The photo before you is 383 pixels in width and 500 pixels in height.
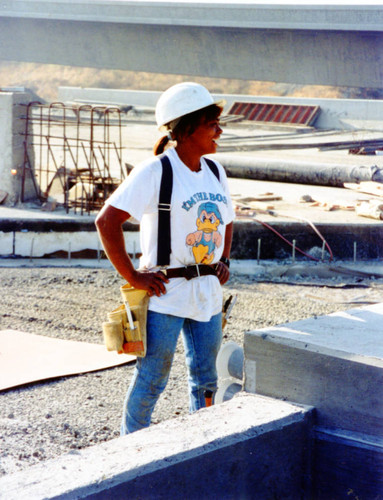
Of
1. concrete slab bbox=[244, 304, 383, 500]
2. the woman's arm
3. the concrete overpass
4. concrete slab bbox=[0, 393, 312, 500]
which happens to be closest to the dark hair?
the woman's arm

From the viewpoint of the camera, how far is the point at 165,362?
389 centimetres

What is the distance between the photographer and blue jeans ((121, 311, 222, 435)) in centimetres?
387

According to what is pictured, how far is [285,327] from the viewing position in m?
3.84

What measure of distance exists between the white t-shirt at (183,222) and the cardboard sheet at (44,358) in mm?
2277

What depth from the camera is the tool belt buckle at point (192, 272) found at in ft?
12.7

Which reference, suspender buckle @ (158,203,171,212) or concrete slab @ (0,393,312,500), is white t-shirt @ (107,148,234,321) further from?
concrete slab @ (0,393,312,500)

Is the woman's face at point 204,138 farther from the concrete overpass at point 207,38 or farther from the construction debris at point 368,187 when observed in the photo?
the concrete overpass at point 207,38

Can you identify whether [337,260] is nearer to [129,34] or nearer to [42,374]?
[42,374]

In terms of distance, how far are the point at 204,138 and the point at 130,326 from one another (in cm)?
99

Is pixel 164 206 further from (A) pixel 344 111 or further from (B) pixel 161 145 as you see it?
(A) pixel 344 111

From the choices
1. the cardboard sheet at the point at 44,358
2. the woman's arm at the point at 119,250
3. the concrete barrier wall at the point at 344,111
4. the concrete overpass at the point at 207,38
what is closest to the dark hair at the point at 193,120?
the woman's arm at the point at 119,250

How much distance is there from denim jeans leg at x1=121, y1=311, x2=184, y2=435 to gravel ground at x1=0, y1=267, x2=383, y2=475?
1.16 feet

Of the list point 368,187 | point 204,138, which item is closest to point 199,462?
point 204,138

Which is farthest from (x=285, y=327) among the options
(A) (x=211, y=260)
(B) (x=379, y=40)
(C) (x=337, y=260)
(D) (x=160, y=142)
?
(B) (x=379, y=40)
